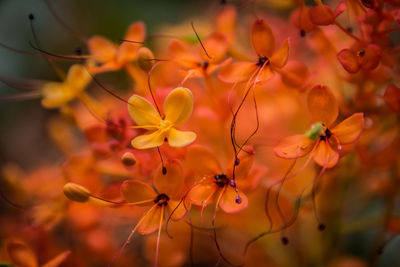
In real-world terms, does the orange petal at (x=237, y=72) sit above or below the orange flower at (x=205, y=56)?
below

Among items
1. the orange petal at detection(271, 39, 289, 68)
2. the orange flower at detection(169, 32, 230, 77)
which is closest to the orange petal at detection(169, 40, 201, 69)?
the orange flower at detection(169, 32, 230, 77)

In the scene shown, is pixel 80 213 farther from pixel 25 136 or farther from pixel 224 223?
pixel 25 136

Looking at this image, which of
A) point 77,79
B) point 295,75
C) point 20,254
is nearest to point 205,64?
point 295,75

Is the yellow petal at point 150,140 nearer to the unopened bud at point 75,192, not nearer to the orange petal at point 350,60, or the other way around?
the unopened bud at point 75,192

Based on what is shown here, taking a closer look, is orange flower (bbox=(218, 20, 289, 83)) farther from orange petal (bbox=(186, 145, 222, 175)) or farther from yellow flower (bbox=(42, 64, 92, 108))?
yellow flower (bbox=(42, 64, 92, 108))

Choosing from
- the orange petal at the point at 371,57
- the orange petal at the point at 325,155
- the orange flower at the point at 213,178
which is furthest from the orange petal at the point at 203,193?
the orange petal at the point at 371,57

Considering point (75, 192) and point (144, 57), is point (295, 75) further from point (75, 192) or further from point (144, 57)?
point (75, 192)
